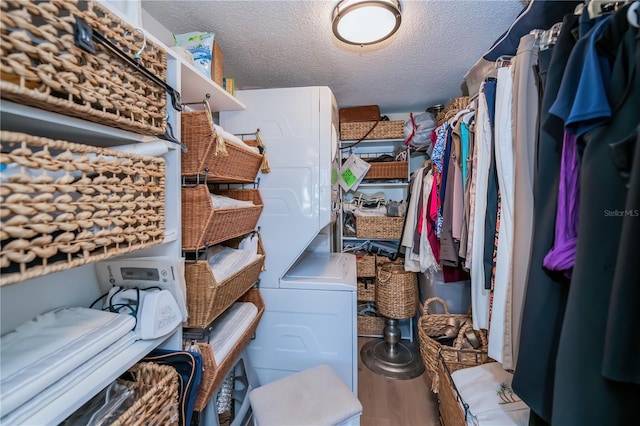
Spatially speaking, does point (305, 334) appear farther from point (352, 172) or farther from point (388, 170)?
point (388, 170)

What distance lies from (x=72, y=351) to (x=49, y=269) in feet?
0.76

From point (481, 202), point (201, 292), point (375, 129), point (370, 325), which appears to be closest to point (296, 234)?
point (201, 292)

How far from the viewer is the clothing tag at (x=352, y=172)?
7.95 feet

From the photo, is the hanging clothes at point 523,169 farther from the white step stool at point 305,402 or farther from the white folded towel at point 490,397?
the white step stool at point 305,402

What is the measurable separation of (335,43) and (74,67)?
125 centimetres

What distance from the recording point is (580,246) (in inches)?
21.0

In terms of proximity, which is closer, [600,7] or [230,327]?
[600,7]

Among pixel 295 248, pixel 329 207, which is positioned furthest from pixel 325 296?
pixel 329 207

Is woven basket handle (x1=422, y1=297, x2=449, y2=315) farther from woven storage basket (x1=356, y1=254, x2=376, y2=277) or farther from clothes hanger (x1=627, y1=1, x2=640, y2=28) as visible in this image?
clothes hanger (x1=627, y1=1, x2=640, y2=28)

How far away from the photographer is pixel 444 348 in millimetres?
1404

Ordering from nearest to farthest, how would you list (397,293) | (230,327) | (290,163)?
(230,327), (290,163), (397,293)

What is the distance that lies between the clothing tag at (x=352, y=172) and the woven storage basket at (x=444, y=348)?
1223 millimetres

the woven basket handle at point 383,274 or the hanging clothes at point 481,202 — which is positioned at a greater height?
the hanging clothes at point 481,202

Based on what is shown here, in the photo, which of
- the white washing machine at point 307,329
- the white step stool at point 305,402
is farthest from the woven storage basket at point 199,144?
the white step stool at point 305,402
